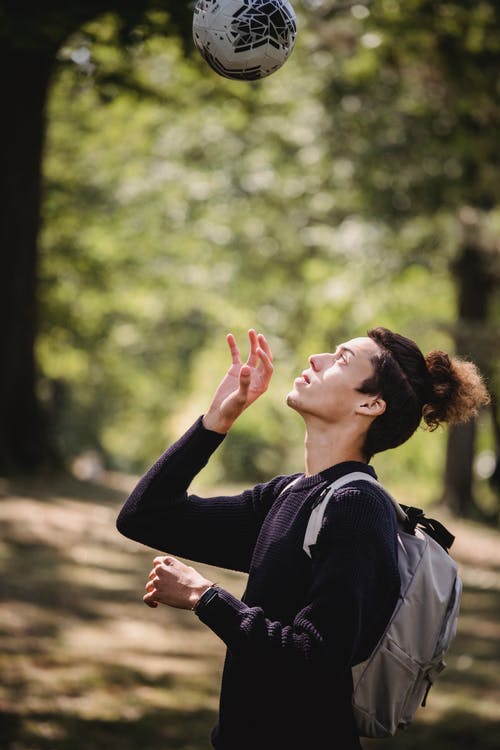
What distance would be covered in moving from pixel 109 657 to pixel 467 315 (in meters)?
11.2

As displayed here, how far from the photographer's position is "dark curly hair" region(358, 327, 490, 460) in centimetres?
264

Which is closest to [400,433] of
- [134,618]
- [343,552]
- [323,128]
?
[343,552]

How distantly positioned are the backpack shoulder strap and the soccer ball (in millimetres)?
1654

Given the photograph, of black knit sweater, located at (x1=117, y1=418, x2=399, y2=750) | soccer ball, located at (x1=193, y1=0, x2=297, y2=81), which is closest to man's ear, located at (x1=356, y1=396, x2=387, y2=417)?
black knit sweater, located at (x1=117, y1=418, x2=399, y2=750)

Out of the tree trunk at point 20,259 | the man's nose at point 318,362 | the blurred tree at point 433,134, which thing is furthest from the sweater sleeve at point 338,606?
the tree trunk at point 20,259

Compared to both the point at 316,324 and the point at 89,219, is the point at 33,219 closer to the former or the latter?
the point at 89,219

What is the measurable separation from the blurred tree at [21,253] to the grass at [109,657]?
1.20 meters

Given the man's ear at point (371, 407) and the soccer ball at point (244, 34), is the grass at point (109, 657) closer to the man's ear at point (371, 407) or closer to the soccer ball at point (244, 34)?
the man's ear at point (371, 407)

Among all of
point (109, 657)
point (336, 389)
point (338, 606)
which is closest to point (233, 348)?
point (336, 389)

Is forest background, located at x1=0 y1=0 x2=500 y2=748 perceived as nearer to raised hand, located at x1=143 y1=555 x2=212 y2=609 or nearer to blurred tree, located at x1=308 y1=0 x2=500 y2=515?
blurred tree, located at x1=308 y1=0 x2=500 y2=515

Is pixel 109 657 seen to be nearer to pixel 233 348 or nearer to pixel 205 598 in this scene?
pixel 233 348

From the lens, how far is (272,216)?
1897 centimetres

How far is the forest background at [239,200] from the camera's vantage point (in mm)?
7973

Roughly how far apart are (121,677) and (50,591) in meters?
1.58
